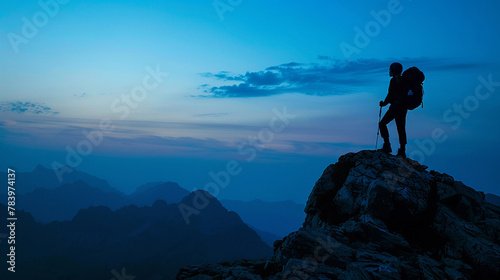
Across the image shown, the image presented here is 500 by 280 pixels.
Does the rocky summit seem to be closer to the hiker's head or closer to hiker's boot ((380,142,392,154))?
hiker's boot ((380,142,392,154))

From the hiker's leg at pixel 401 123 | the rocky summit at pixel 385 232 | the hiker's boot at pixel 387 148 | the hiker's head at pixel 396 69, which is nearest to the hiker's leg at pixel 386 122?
the hiker's boot at pixel 387 148

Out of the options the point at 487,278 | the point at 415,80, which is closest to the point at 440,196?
the point at 487,278

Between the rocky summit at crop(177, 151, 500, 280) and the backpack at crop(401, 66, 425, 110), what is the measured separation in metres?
3.95

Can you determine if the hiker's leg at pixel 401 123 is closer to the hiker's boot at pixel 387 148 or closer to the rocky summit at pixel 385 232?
the hiker's boot at pixel 387 148

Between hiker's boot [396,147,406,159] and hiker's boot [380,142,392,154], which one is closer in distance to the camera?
hiker's boot [396,147,406,159]

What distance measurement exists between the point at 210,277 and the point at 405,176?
13523mm

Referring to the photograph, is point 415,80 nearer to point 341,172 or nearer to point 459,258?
point 341,172

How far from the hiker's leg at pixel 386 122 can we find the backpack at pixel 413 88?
1.05 metres

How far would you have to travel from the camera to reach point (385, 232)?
615 inches

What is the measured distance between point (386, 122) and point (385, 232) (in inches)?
349

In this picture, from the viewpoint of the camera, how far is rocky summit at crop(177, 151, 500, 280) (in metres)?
13.4

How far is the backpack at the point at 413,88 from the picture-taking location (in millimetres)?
19969

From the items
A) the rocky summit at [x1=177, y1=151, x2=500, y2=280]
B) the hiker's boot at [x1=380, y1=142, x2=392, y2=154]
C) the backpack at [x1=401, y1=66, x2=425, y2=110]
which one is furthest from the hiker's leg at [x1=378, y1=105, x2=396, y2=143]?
the rocky summit at [x1=177, y1=151, x2=500, y2=280]

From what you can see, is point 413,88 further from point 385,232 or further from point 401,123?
point 385,232
